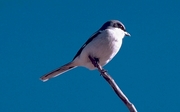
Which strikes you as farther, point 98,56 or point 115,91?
point 98,56

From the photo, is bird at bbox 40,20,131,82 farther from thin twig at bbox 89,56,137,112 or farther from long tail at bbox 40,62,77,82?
thin twig at bbox 89,56,137,112

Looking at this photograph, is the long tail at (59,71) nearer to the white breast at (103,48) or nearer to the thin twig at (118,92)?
the white breast at (103,48)

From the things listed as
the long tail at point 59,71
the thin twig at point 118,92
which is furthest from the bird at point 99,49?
the thin twig at point 118,92

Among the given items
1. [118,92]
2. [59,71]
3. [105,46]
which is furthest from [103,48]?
[118,92]

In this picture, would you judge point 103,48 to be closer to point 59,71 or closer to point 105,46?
point 105,46

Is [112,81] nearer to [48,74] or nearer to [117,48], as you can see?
[117,48]

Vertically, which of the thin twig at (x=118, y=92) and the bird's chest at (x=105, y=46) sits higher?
the bird's chest at (x=105, y=46)

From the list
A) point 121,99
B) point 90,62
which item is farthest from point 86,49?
point 121,99

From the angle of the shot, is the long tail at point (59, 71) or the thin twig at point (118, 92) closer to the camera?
the thin twig at point (118, 92)
